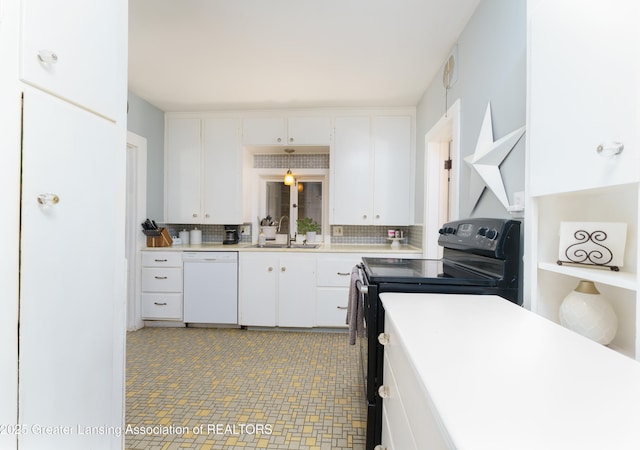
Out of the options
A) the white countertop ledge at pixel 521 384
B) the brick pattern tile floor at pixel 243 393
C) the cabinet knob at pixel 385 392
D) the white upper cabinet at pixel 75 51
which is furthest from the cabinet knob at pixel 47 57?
the brick pattern tile floor at pixel 243 393

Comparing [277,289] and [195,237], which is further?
[195,237]

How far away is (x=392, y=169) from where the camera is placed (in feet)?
10.9

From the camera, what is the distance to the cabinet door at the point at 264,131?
339 centimetres

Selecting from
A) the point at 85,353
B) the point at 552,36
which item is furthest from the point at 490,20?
the point at 85,353

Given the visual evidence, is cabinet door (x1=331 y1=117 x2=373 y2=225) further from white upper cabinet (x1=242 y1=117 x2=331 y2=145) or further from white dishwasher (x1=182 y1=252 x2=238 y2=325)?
white dishwasher (x1=182 y1=252 x2=238 y2=325)

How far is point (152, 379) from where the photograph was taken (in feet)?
7.17

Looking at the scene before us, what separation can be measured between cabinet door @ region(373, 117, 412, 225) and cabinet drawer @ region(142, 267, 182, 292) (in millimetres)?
2267

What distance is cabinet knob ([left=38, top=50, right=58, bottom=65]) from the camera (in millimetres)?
823

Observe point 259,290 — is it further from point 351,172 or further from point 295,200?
point 351,172

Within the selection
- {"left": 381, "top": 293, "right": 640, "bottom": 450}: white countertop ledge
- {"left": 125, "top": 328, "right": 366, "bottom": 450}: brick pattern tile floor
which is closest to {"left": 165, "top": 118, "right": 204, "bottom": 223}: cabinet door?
{"left": 125, "top": 328, "right": 366, "bottom": 450}: brick pattern tile floor

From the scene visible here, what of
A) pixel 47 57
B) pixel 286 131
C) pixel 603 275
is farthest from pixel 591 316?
pixel 286 131

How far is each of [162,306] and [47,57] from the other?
2901 millimetres

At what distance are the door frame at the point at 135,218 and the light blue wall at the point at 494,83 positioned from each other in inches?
117

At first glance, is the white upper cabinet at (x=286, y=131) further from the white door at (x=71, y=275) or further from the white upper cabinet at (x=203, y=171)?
the white door at (x=71, y=275)
